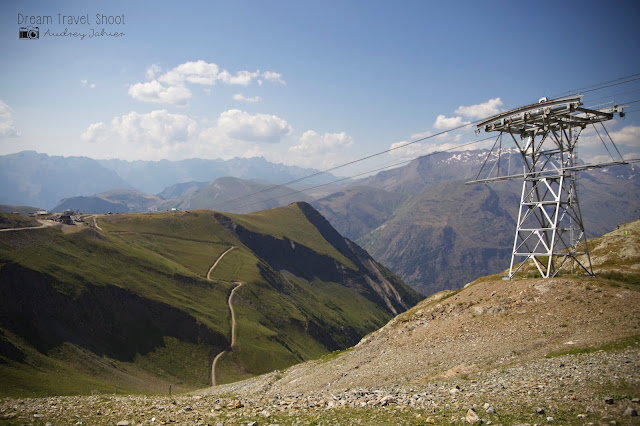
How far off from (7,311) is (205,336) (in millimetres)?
53504

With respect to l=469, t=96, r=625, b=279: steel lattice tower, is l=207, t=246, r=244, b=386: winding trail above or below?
below

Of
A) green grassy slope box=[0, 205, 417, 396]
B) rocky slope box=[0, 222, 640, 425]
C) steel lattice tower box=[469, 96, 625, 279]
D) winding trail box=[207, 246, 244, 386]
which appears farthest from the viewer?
winding trail box=[207, 246, 244, 386]

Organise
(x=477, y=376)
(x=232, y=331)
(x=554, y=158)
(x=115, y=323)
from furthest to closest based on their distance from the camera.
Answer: (x=232, y=331)
(x=115, y=323)
(x=554, y=158)
(x=477, y=376)

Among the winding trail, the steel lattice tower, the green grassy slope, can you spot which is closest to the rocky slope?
the steel lattice tower

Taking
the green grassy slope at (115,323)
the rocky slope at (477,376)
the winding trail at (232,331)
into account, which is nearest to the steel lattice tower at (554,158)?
the rocky slope at (477,376)

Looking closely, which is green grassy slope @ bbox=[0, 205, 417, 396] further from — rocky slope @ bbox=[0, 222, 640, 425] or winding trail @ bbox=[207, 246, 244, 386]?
rocky slope @ bbox=[0, 222, 640, 425]

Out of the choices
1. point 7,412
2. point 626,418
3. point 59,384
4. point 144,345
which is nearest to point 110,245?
point 144,345

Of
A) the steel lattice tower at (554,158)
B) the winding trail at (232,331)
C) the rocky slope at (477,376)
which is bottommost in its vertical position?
the winding trail at (232,331)

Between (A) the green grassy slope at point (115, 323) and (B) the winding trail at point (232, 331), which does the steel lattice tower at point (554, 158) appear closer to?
(A) the green grassy slope at point (115, 323)

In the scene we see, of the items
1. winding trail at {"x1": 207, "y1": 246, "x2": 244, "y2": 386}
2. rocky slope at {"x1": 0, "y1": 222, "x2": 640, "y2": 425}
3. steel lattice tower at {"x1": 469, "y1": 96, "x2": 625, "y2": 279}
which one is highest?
steel lattice tower at {"x1": 469, "y1": 96, "x2": 625, "y2": 279}

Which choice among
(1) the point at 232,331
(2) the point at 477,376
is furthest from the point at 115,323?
(2) the point at 477,376

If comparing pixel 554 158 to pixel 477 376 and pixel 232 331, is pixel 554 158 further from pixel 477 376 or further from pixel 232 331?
pixel 232 331

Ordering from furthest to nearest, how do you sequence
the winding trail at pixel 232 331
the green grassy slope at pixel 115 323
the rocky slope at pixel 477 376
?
the winding trail at pixel 232 331, the green grassy slope at pixel 115 323, the rocky slope at pixel 477 376

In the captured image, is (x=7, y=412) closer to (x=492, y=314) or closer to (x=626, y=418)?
(x=626, y=418)
